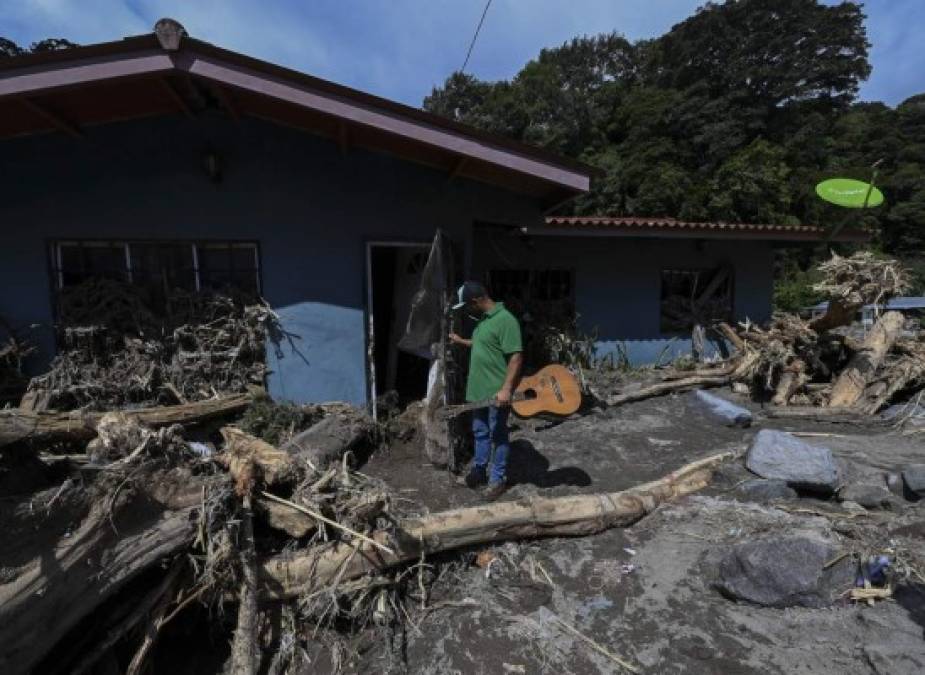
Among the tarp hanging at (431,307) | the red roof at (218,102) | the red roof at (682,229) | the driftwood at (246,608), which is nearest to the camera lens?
the driftwood at (246,608)

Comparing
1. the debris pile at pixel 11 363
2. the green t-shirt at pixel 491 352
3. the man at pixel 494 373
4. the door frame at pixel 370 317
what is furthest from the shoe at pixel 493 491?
the debris pile at pixel 11 363

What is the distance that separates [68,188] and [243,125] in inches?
69.6

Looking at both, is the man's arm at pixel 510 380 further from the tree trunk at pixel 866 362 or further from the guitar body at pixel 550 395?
the tree trunk at pixel 866 362

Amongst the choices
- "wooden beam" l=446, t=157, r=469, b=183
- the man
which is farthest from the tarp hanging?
"wooden beam" l=446, t=157, r=469, b=183

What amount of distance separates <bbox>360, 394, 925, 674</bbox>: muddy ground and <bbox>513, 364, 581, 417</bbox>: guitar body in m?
0.72

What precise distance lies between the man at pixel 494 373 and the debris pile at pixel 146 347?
255 cm

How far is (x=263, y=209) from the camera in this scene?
527 centimetres

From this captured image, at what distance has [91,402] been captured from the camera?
4.86m

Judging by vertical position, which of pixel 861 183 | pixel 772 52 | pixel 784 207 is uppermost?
pixel 772 52

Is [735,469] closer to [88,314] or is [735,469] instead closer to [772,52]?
[88,314]

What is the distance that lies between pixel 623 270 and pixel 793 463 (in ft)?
17.3

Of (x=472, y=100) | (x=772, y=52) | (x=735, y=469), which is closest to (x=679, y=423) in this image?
(x=735, y=469)

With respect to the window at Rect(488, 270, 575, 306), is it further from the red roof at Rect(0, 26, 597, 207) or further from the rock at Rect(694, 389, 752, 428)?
the red roof at Rect(0, 26, 597, 207)

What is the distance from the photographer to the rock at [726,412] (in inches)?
242
